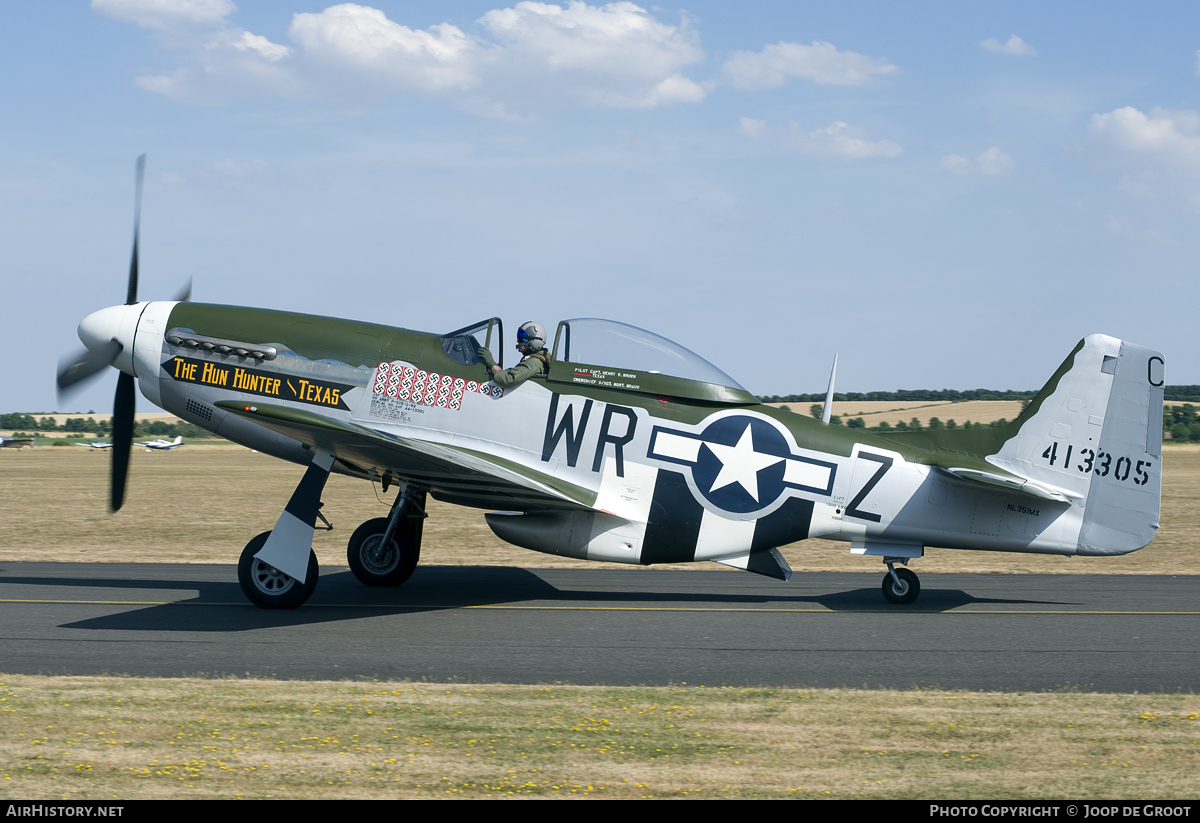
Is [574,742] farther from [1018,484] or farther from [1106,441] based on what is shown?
[1106,441]

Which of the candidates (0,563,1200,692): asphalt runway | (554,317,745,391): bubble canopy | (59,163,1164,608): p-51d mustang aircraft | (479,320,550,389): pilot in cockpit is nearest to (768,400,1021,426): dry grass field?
(0,563,1200,692): asphalt runway

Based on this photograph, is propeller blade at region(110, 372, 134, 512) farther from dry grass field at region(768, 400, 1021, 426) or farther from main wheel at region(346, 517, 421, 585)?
dry grass field at region(768, 400, 1021, 426)

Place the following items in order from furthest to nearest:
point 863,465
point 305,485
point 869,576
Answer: point 869,576 → point 863,465 → point 305,485

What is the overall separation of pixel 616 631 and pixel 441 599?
2.56 m

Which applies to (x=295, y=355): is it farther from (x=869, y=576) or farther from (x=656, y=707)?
(x=869, y=576)

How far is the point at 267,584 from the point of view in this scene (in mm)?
9273

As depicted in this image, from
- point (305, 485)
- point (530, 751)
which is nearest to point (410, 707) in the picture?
point (530, 751)

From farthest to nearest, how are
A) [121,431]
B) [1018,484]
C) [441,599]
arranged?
[121,431] < [441,599] < [1018,484]

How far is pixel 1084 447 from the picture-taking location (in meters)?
9.62

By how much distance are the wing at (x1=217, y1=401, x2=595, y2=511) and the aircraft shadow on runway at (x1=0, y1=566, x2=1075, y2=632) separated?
1.26m

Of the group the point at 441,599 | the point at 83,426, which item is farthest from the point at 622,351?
the point at 83,426

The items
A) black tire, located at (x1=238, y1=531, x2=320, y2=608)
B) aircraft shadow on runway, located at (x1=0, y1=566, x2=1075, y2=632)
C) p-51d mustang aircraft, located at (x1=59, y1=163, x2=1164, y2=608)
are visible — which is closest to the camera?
aircraft shadow on runway, located at (x1=0, y1=566, x2=1075, y2=632)

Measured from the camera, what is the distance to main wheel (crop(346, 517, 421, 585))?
11.0 meters
